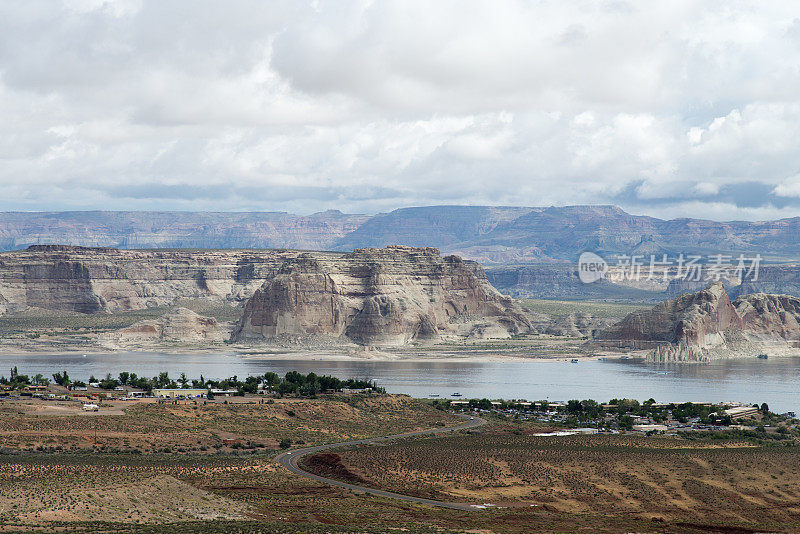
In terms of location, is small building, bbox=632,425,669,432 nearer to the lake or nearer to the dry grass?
the dry grass

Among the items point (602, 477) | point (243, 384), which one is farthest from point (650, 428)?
point (243, 384)

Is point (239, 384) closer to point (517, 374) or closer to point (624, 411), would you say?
point (624, 411)

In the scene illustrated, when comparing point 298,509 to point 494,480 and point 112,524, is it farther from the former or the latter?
point 494,480

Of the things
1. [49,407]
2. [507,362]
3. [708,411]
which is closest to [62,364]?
[507,362]

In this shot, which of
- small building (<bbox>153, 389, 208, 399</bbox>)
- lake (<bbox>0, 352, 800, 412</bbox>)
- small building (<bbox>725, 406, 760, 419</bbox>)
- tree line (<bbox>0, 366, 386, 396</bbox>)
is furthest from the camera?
lake (<bbox>0, 352, 800, 412</bbox>)

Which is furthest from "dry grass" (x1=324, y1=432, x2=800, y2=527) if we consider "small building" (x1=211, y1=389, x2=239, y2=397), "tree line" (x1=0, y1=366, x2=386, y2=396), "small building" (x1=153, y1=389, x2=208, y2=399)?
"tree line" (x1=0, y1=366, x2=386, y2=396)
